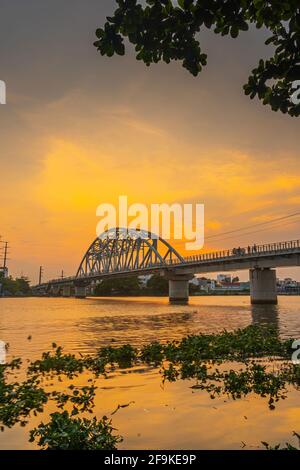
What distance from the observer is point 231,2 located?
5859 mm

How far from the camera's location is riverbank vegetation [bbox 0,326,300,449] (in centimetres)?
852

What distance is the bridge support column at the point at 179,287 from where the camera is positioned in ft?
403

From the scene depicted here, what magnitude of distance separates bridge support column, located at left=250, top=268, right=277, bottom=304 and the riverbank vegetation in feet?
213

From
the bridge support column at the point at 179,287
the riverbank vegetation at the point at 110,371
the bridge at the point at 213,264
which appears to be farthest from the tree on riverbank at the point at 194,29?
the bridge support column at the point at 179,287

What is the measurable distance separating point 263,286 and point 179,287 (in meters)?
44.2

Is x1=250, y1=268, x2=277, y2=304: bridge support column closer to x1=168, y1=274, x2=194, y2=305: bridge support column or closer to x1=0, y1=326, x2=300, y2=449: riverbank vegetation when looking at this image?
x1=168, y1=274, x2=194, y2=305: bridge support column

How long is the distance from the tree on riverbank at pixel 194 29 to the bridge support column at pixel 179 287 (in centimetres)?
11684

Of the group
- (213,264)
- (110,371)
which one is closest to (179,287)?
(213,264)

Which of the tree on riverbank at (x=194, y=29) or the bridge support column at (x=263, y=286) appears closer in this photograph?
the tree on riverbank at (x=194, y=29)

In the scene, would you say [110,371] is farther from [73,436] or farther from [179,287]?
[179,287]

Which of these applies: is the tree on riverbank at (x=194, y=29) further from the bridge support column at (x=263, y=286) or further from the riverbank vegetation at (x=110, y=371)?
the bridge support column at (x=263, y=286)

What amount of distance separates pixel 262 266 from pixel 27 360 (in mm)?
70195

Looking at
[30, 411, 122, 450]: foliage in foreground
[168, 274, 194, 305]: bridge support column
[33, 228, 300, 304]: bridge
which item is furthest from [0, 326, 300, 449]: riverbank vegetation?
[168, 274, 194, 305]: bridge support column
